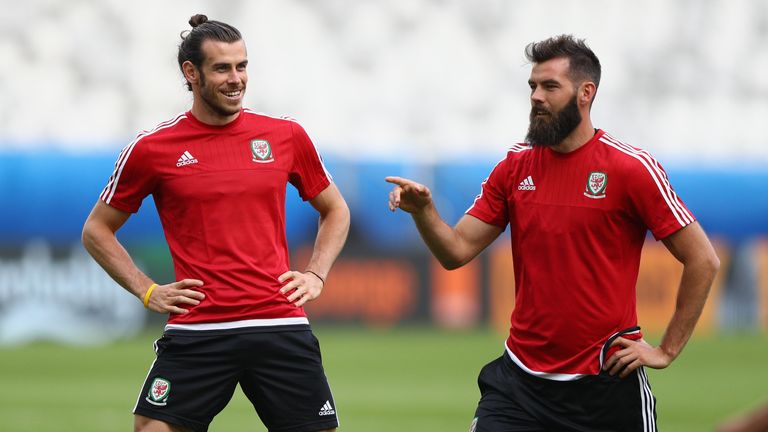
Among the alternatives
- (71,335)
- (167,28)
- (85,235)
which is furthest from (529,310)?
(167,28)

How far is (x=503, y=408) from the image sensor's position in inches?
216

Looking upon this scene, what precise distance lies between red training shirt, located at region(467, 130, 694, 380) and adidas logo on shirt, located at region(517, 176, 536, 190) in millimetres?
15

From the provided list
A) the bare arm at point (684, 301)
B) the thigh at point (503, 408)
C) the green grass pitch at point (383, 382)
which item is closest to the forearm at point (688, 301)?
the bare arm at point (684, 301)

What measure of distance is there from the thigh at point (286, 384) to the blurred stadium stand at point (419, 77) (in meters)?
13.9

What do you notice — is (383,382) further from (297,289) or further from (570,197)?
(570,197)

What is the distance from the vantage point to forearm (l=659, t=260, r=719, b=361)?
5359 millimetres

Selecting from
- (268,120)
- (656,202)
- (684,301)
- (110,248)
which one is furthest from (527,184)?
(110,248)

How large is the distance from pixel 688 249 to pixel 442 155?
1737cm

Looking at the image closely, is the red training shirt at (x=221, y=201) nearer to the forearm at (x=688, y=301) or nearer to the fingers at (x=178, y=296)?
the fingers at (x=178, y=296)

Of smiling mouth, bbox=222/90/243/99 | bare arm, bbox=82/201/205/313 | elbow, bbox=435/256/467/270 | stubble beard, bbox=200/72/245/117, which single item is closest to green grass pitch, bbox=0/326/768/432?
bare arm, bbox=82/201/205/313

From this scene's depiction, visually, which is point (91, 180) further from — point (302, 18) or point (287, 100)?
point (302, 18)

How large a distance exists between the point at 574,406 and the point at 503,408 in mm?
292

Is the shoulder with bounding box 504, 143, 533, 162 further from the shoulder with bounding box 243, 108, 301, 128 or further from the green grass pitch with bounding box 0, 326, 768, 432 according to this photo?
the green grass pitch with bounding box 0, 326, 768, 432

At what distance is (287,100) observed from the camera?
23547mm
